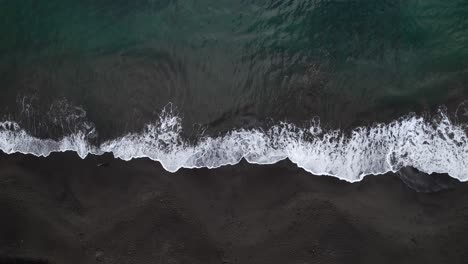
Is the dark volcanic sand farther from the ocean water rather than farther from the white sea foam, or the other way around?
the ocean water

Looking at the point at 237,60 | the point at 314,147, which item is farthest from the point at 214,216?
the point at 237,60

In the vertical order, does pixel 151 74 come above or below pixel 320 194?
above

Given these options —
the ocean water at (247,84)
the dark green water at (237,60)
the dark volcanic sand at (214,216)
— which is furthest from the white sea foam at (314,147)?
the dark green water at (237,60)

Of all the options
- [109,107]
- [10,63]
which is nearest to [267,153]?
[109,107]

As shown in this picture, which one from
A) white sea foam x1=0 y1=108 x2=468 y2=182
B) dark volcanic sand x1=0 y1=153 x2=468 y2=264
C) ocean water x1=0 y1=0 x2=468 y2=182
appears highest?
ocean water x1=0 y1=0 x2=468 y2=182

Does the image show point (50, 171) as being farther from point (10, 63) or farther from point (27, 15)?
point (27, 15)

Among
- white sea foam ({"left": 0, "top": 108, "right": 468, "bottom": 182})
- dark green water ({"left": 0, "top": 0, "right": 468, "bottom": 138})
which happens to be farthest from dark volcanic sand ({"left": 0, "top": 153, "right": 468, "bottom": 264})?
dark green water ({"left": 0, "top": 0, "right": 468, "bottom": 138})

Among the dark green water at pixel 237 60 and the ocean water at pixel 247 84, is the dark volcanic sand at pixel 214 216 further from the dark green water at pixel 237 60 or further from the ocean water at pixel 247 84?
the dark green water at pixel 237 60
